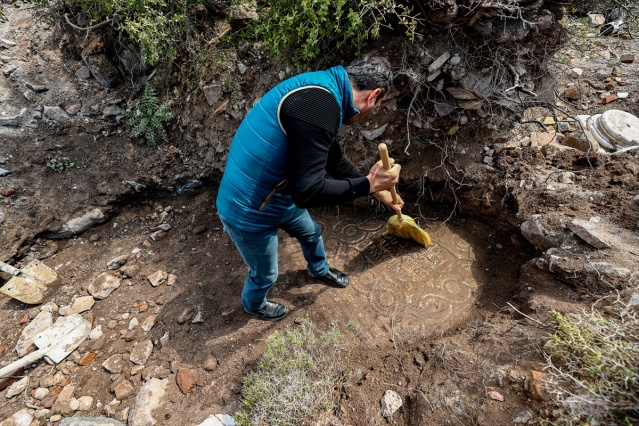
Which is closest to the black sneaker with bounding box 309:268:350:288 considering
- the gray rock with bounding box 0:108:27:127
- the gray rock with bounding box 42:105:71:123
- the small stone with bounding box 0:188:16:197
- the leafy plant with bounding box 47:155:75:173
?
the leafy plant with bounding box 47:155:75:173

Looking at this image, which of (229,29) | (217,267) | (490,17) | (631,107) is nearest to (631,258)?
(490,17)

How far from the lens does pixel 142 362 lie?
2482 millimetres

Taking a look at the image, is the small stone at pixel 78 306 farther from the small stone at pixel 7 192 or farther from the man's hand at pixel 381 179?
the man's hand at pixel 381 179

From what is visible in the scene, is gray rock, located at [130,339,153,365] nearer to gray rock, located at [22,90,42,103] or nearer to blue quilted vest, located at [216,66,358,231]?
blue quilted vest, located at [216,66,358,231]

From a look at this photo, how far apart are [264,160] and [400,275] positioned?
1740 mm

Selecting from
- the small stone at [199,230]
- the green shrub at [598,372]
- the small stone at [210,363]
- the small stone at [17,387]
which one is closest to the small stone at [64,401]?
the small stone at [17,387]

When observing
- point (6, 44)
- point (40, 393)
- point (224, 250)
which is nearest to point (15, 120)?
point (6, 44)

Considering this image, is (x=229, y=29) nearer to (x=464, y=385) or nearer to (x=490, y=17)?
(x=490, y=17)

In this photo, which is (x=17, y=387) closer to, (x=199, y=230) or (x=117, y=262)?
(x=117, y=262)

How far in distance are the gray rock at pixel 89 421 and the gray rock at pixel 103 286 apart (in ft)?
3.25

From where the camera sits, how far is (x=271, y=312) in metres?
2.62

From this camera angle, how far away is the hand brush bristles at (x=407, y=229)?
2908mm

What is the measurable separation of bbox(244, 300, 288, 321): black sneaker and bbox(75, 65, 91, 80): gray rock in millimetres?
3589

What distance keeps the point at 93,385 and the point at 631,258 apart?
3.63 m
